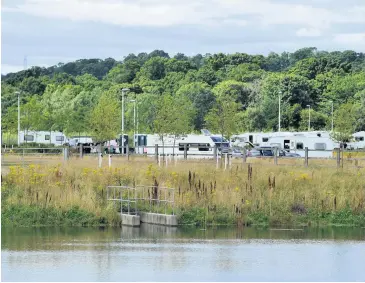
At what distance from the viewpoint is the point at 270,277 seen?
20.9 meters

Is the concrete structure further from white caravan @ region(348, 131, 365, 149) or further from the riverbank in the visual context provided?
white caravan @ region(348, 131, 365, 149)

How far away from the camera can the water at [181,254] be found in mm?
21188

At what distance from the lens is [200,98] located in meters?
107

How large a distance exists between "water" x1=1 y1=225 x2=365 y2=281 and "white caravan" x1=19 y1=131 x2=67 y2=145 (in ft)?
199

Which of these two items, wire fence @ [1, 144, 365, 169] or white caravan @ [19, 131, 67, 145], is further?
white caravan @ [19, 131, 67, 145]

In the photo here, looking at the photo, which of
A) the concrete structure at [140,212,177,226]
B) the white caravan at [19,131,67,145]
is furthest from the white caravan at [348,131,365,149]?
the concrete structure at [140,212,177,226]

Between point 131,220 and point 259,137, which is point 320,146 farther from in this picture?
point 131,220

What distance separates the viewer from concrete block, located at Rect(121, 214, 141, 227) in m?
29.4

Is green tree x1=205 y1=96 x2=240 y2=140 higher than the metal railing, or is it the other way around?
green tree x1=205 y1=96 x2=240 y2=140

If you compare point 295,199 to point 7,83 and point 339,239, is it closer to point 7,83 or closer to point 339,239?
point 339,239

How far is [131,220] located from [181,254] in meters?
5.47

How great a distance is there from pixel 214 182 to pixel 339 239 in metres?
5.20

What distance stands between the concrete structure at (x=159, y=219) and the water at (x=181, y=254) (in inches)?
14.2

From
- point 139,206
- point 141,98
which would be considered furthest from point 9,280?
point 141,98
